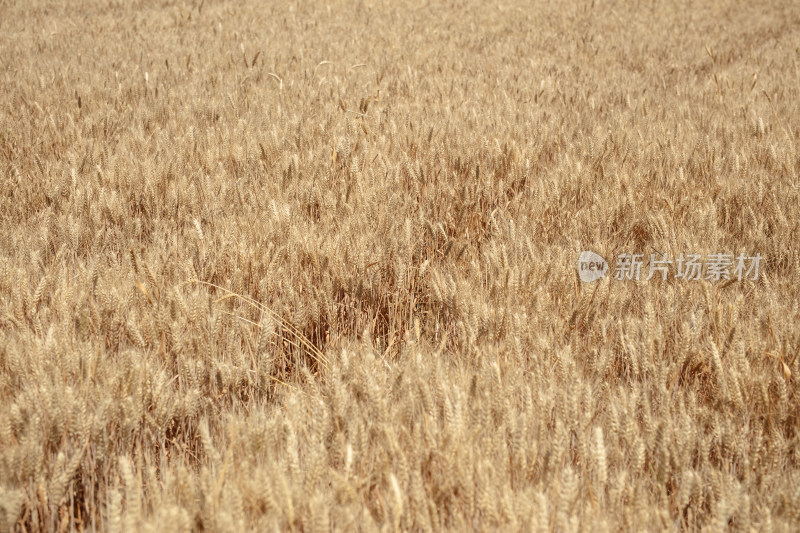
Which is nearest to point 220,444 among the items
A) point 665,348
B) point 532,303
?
point 532,303

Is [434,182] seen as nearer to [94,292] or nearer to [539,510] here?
[94,292]

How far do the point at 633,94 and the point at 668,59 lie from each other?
2.31 m

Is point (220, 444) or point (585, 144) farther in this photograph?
point (585, 144)

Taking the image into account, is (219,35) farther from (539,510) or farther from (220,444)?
(539,510)

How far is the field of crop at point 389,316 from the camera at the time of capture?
1.07 m

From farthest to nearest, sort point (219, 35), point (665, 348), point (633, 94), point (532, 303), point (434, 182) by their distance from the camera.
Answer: point (219, 35)
point (633, 94)
point (434, 182)
point (532, 303)
point (665, 348)

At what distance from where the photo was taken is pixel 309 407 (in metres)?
1.34

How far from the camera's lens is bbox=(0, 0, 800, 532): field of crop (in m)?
1.07

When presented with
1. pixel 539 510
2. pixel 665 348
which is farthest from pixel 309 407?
pixel 665 348

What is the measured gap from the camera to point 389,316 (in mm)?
1822

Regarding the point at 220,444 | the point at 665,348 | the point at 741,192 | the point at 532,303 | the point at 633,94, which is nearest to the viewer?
the point at 220,444

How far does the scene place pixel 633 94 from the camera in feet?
16.1

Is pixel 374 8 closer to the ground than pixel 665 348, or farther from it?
Result: farther from it

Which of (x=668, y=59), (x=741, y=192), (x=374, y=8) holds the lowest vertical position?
(x=741, y=192)
